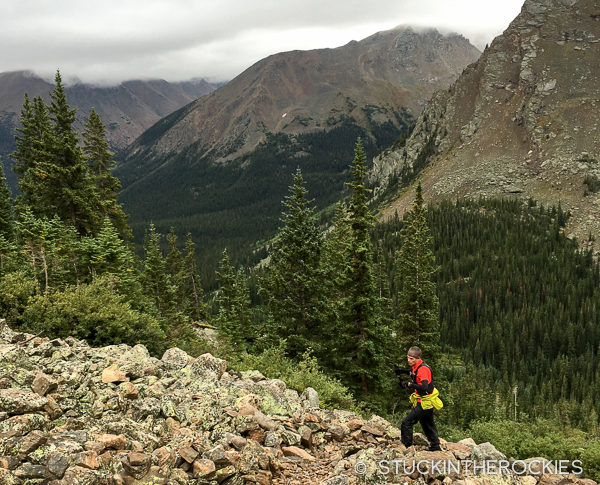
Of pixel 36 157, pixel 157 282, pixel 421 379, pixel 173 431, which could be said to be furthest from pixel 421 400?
pixel 157 282

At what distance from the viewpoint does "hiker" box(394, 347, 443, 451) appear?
10.3 metres

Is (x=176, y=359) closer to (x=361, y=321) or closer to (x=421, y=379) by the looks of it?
(x=421, y=379)

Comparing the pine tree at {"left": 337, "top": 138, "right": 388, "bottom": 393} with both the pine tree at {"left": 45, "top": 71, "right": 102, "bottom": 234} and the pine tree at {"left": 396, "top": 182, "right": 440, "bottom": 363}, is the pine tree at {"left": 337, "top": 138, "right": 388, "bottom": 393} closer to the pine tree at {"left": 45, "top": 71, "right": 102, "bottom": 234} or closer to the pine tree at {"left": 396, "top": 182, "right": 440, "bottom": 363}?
the pine tree at {"left": 396, "top": 182, "right": 440, "bottom": 363}

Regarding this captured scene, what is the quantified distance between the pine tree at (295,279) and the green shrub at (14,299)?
38.1 ft

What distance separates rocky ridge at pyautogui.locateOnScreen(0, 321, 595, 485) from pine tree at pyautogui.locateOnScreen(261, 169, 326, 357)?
30.3 ft

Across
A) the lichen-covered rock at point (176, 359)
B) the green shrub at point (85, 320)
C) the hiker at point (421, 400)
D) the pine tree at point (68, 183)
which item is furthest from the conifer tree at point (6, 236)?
the hiker at point (421, 400)

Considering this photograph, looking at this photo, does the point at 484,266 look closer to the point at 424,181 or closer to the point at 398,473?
the point at 424,181

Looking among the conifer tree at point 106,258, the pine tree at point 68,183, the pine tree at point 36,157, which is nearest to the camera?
the conifer tree at point 106,258

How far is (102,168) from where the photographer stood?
35.7 m

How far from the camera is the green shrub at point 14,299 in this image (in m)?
15.7

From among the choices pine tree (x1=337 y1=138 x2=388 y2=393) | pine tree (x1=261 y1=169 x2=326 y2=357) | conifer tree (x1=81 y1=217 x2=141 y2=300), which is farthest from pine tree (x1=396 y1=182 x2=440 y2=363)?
conifer tree (x1=81 y1=217 x2=141 y2=300)

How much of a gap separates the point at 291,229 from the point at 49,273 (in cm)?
1441

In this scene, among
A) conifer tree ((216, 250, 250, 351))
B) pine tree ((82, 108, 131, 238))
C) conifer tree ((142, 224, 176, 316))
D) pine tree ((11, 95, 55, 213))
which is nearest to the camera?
pine tree ((11, 95, 55, 213))

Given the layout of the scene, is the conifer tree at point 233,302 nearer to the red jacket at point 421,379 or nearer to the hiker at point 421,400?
the hiker at point 421,400
